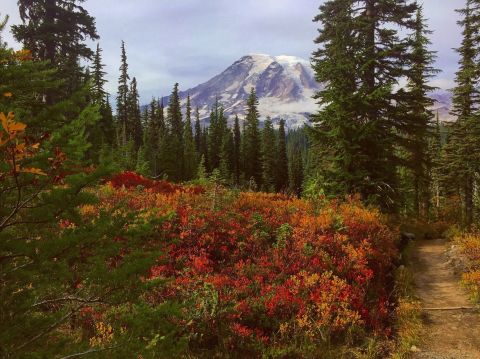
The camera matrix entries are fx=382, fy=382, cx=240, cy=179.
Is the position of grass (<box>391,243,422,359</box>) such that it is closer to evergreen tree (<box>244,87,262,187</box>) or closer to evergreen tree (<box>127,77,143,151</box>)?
evergreen tree (<box>244,87,262,187</box>)

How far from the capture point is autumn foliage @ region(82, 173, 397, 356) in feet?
24.9

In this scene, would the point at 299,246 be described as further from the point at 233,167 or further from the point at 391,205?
the point at 233,167

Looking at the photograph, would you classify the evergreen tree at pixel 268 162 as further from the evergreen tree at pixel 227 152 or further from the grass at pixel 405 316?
the grass at pixel 405 316

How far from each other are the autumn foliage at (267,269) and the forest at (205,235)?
4cm

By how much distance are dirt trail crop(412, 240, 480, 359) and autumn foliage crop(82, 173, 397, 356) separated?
3.07 feet

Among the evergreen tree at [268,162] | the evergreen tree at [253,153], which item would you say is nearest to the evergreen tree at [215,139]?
the evergreen tree at [253,153]

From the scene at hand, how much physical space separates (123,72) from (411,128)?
59.3 metres

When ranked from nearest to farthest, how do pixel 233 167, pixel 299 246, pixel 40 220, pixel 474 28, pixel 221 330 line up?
pixel 40 220, pixel 221 330, pixel 299 246, pixel 474 28, pixel 233 167

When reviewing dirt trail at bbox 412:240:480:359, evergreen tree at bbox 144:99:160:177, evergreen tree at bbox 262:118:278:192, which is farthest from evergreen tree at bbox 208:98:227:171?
dirt trail at bbox 412:240:480:359

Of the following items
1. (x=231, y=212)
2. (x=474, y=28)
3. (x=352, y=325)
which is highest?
(x=474, y=28)

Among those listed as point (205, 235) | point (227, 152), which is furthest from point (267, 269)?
point (227, 152)

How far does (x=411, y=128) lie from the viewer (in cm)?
1681

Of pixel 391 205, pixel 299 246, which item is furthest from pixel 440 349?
pixel 391 205

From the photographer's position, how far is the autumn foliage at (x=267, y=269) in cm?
758
